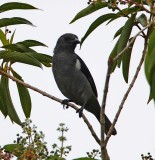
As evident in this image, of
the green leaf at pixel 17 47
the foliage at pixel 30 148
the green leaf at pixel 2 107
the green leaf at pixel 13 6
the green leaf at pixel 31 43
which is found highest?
the green leaf at pixel 13 6

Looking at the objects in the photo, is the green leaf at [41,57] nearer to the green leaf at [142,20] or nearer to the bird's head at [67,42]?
the green leaf at [142,20]

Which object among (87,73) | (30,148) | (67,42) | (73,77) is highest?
(67,42)

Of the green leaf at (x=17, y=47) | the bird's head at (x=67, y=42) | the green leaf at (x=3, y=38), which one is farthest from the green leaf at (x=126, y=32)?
the bird's head at (x=67, y=42)

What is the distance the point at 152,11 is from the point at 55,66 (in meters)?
2.93

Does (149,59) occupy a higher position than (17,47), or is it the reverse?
(17,47)

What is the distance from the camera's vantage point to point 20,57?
4.14 metres

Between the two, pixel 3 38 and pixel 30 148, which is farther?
pixel 3 38

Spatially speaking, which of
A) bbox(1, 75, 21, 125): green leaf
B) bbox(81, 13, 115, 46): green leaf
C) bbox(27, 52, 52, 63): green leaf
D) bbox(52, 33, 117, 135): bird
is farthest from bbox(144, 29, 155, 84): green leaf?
bbox(52, 33, 117, 135): bird

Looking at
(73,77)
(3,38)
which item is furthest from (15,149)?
(73,77)

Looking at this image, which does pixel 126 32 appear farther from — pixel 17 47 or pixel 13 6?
pixel 13 6

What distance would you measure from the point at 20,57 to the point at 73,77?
2.12m

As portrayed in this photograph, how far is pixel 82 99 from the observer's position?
639 cm

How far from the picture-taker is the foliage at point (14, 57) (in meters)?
4.16

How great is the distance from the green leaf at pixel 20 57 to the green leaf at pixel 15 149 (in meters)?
1.06
